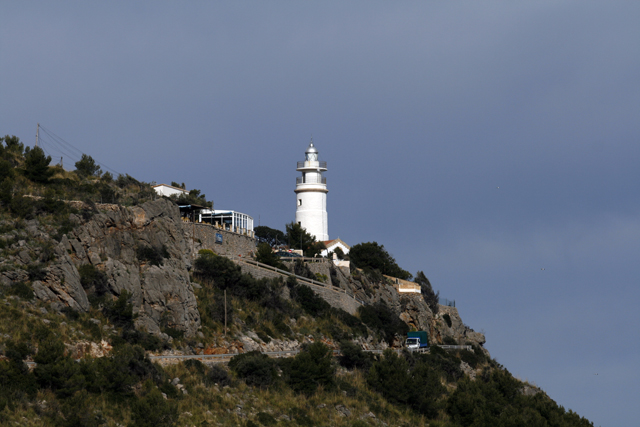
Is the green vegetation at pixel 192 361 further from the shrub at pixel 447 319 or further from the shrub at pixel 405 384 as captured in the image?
the shrub at pixel 447 319

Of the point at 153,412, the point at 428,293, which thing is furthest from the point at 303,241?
the point at 153,412

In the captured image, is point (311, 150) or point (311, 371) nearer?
point (311, 371)

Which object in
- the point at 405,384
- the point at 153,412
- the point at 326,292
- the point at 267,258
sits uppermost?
the point at 267,258

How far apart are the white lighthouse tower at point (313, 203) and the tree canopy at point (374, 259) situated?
503cm

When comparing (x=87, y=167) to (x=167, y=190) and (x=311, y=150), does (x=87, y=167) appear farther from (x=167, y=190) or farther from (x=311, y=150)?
(x=311, y=150)

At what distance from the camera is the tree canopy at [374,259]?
8600cm

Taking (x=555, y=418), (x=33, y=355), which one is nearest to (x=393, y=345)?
(x=555, y=418)

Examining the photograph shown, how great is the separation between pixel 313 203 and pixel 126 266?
45.1 m

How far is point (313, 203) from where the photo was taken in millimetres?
89938

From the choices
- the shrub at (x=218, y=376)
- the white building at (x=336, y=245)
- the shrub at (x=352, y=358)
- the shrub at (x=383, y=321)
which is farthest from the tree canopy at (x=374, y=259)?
the shrub at (x=218, y=376)

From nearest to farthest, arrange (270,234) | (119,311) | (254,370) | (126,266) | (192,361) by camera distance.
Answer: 1. (192,361)
2. (119,311)
3. (254,370)
4. (126,266)
5. (270,234)

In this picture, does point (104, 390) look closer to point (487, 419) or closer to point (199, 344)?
point (199, 344)

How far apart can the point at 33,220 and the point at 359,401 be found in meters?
22.5

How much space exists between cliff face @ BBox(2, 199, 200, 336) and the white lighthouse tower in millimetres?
38066
